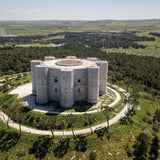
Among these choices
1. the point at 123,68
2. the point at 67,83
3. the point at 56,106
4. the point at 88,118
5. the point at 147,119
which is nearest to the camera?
the point at 88,118

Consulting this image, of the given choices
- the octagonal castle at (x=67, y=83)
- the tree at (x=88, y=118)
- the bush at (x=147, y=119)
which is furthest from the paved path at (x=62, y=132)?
the octagonal castle at (x=67, y=83)

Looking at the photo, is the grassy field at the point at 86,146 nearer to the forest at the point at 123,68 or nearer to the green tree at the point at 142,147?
the green tree at the point at 142,147

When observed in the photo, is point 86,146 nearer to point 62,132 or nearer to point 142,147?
point 62,132

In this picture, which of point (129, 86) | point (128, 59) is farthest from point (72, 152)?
point (128, 59)

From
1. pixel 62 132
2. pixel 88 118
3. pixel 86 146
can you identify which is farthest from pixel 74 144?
pixel 88 118

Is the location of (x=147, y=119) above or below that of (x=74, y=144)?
above

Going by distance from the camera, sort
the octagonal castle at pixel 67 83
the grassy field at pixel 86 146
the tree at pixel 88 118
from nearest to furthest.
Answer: the grassy field at pixel 86 146 → the tree at pixel 88 118 → the octagonal castle at pixel 67 83

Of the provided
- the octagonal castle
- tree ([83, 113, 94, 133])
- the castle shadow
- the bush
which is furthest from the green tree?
the octagonal castle

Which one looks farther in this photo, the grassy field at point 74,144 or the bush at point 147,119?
the bush at point 147,119

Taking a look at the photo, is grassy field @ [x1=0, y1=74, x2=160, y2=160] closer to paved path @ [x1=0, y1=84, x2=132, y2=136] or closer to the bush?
paved path @ [x1=0, y1=84, x2=132, y2=136]

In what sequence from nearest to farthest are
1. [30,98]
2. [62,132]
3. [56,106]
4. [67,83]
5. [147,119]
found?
1. [62,132]
2. [67,83]
3. [147,119]
4. [56,106]
5. [30,98]

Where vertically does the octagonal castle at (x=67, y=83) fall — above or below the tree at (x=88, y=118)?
above
